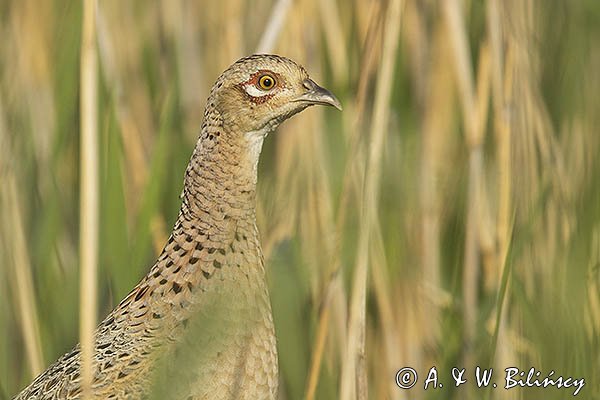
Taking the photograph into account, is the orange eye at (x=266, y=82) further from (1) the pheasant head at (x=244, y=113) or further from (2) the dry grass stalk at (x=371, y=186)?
(2) the dry grass stalk at (x=371, y=186)

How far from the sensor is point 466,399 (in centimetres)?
282

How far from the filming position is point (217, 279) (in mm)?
2164

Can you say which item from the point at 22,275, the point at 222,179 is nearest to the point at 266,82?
the point at 222,179

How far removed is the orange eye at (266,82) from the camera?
2227 millimetres

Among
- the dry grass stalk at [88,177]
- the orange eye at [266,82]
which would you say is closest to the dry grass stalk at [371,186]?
the orange eye at [266,82]

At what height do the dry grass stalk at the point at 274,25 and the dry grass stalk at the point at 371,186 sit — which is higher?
the dry grass stalk at the point at 274,25

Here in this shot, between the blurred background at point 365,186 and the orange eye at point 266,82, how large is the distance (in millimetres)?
212

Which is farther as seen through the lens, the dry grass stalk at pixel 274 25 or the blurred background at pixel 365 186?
the dry grass stalk at pixel 274 25

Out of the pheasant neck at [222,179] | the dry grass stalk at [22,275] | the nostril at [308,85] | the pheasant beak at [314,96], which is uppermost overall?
the nostril at [308,85]

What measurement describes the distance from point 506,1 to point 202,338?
1394 mm

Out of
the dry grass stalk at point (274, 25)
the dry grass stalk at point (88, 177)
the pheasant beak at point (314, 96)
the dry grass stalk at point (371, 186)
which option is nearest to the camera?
the dry grass stalk at point (88, 177)

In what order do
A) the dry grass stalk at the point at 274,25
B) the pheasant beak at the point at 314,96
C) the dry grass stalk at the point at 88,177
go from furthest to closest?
the dry grass stalk at the point at 274,25
the pheasant beak at the point at 314,96
the dry grass stalk at the point at 88,177

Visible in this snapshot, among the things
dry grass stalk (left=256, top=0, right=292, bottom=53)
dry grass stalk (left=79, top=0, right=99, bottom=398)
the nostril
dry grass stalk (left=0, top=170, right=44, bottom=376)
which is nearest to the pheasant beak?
the nostril

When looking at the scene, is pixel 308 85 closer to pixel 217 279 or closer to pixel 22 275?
pixel 217 279
